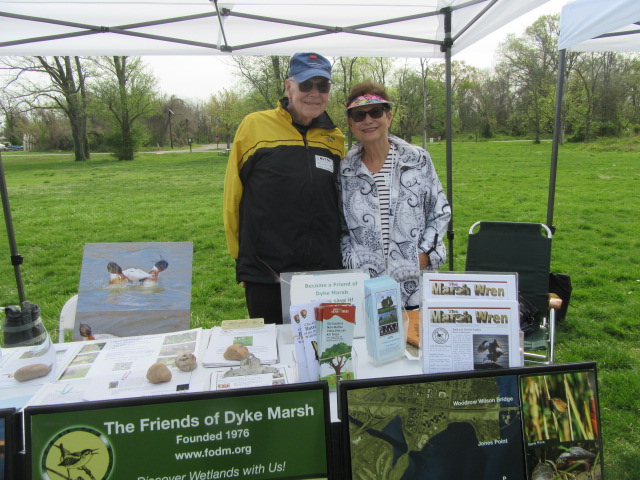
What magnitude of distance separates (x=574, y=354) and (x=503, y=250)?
0.93m

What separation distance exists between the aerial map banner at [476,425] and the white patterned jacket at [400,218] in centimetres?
94

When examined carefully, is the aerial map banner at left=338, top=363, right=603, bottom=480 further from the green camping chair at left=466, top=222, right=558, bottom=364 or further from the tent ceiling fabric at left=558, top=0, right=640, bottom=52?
the tent ceiling fabric at left=558, top=0, right=640, bottom=52

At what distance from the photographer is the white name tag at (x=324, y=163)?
2055 millimetres

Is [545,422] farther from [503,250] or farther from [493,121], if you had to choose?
[493,121]

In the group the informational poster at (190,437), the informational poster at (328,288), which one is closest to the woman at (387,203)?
the informational poster at (328,288)

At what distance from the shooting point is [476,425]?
1035mm

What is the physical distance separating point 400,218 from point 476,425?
111 centimetres

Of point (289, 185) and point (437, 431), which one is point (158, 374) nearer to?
point (437, 431)

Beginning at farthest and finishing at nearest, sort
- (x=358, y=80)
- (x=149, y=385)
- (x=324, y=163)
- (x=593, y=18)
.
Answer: (x=358, y=80)
(x=593, y=18)
(x=324, y=163)
(x=149, y=385)

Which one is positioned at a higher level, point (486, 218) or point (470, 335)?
point (470, 335)

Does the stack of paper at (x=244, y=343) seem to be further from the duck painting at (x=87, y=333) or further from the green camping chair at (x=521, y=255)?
the green camping chair at (x=521, y=255)

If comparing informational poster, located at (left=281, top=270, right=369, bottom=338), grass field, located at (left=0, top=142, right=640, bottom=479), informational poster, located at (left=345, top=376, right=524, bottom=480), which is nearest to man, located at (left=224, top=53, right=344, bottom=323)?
informational poster, located at (left=281, top=270, right=369, bottom=338)

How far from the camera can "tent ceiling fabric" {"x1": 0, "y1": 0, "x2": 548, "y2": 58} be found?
254 centimetres

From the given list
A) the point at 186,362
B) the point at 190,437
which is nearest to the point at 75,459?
the point at 190,437
